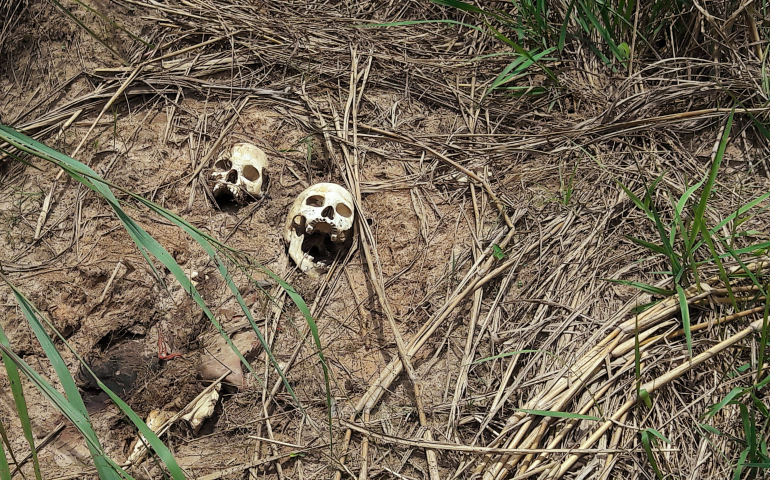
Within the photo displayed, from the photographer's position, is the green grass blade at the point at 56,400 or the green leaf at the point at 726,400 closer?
the green grass blade at the point at 56,400

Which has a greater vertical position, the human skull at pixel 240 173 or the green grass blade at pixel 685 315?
the human skull at pixel 240 173

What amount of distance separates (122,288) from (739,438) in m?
2.31

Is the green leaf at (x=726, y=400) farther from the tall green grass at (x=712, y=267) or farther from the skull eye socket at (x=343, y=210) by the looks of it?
the skull eye socket at (x=343, y=210)

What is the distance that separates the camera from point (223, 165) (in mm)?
2771

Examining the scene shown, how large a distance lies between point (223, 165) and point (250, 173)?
15 centimetres

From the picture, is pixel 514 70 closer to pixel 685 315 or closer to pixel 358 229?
pixel 358 229

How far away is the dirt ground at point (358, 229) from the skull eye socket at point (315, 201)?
18 centimetres

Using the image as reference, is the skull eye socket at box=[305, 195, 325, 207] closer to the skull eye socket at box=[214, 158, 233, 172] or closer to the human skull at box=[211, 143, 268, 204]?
the human skull at box=[211, 143, 268, 204]

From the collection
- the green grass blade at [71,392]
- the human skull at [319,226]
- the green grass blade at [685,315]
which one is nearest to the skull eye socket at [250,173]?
the human skull at [319,226]

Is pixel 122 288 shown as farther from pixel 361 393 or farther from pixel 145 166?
pixel 361 393

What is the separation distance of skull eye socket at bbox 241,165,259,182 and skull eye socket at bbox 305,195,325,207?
311 millimetres

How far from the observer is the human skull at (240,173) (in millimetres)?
2682

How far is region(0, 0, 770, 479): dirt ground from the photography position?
6.72ft

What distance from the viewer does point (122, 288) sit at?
2434 mm
